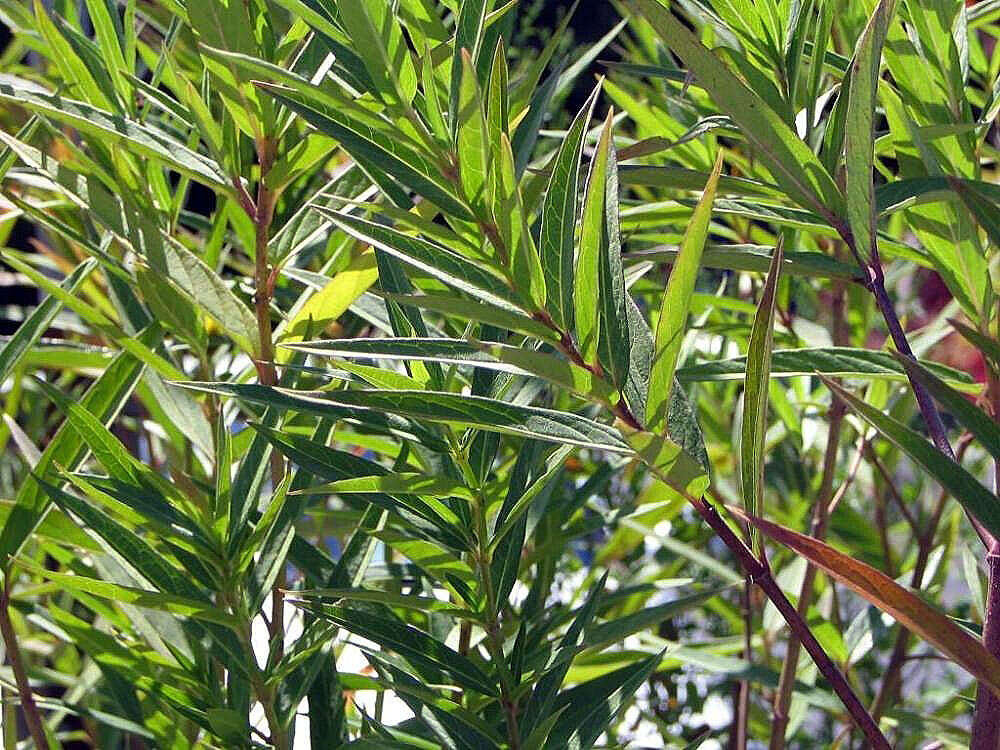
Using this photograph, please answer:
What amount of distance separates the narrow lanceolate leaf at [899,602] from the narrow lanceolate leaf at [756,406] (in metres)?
0.02

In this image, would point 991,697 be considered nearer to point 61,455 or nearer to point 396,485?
point 396,485

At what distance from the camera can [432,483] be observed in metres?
0.33

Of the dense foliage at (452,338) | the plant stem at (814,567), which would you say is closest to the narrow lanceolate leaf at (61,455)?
the dense foliage at (452,338)

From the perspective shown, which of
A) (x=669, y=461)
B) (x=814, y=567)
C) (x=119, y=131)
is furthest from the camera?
(x=814, y=567)

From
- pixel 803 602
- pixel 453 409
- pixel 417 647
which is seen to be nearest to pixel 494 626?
pixel 417 647

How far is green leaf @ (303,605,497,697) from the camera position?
377 millimetres

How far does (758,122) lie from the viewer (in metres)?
0.30

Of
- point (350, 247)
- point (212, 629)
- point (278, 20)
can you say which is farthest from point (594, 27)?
point (212, 629)

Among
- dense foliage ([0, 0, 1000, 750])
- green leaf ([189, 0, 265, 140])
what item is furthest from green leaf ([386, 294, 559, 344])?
green leaf ([189, 0, 265, 140])

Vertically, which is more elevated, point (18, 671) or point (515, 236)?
point (515, 236)

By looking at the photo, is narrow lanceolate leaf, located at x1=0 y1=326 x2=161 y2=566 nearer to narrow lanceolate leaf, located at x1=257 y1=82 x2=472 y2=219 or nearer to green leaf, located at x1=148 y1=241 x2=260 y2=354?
green leaf, located at x1=148 y1=241 x2=260 y2=354

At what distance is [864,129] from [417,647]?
228mm

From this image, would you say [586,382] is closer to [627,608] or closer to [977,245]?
[977,245]

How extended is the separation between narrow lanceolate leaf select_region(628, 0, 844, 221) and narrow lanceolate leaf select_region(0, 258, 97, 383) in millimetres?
261
